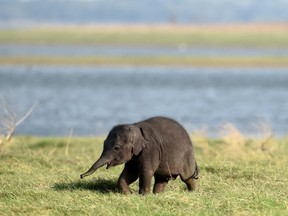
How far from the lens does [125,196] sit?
1052cm

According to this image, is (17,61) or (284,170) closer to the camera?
(284,170)

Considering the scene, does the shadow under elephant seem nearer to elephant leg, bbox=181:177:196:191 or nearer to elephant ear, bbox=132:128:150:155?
elephant ear, bbox=132:128:150:155

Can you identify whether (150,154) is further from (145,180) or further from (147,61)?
(147,61)

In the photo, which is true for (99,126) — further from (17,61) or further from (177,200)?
(17,61)

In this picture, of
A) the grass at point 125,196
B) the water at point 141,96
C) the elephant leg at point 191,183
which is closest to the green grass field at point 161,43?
the water at point 141,96

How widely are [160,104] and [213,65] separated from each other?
3445 cm

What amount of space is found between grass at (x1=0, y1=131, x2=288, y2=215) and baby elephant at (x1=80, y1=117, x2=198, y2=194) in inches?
8.1

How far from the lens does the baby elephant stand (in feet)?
34.6

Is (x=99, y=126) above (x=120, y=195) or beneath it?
beneath

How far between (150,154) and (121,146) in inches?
16.4

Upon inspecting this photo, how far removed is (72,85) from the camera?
5622 centimetres

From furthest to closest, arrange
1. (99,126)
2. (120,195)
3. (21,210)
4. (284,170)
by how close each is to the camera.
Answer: (99,126), (284,170), (120,195), (21,210)

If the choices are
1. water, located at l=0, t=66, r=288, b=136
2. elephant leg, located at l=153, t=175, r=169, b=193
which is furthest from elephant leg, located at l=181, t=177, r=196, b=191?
water, located at l=0, t=66, r=288, b=136

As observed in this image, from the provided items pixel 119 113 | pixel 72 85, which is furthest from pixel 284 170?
pixel 72 85
